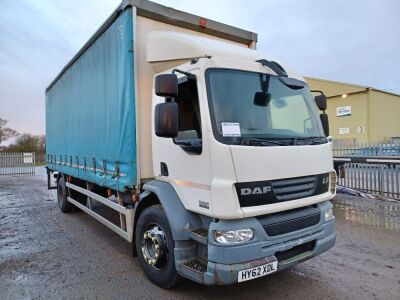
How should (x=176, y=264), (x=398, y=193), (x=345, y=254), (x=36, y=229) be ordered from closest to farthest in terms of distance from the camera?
1. (x=176, y=264)
2. (x=345, y=254)
3. (x=36, y=229)
4. (x=398, y=193)

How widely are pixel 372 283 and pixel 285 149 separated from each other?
2.05m

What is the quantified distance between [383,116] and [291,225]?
27053 mm

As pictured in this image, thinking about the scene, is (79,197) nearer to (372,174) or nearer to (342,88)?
(372,174)

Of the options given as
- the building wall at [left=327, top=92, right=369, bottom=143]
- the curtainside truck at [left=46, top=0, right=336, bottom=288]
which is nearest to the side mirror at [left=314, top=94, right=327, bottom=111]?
the curtainside truck at [left=46, top=0, right=336, bottom=288]

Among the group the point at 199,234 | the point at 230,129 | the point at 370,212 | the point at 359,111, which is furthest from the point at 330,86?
the point at 199,234

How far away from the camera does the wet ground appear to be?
11.8 ft

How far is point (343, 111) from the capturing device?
2583cm

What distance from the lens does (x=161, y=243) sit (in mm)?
3592

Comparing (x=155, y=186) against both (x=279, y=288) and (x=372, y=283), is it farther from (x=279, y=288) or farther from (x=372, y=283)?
(x=372, y=283)

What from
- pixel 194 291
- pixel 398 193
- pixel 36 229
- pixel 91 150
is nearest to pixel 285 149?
pixel 194 291

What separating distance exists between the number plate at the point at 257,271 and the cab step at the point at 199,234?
443mm

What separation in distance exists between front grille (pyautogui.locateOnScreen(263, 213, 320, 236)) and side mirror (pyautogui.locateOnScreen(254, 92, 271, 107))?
4.24 ft

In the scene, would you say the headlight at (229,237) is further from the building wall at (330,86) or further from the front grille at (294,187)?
the building wall at (330,86)

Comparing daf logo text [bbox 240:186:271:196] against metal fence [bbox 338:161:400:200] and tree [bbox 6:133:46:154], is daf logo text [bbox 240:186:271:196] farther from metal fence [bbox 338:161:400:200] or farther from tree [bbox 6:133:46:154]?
tree [bbox 6:133:46:154]
